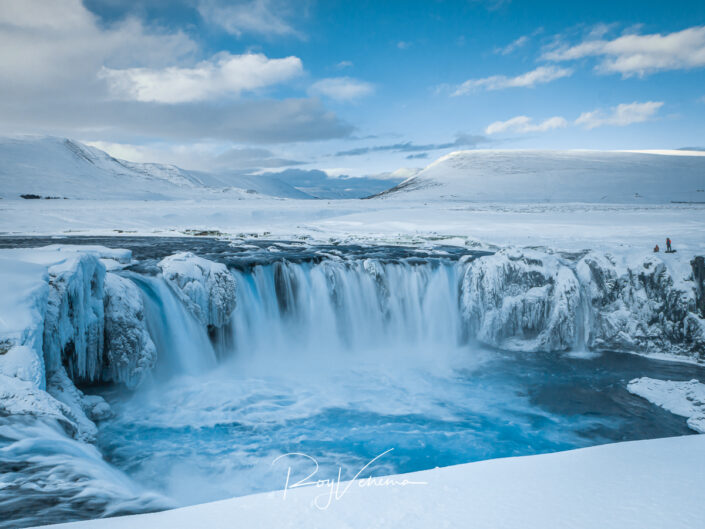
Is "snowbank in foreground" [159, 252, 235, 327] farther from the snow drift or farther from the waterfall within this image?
the snow drift

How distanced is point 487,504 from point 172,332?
28.9ft

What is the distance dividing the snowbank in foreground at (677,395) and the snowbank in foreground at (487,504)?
554 centimetres

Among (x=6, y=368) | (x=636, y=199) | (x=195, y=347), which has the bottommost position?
(x=195, y=347)

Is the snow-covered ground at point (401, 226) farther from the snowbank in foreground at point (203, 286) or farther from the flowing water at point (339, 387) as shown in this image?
the snowbank in foreground at point (203, 286)

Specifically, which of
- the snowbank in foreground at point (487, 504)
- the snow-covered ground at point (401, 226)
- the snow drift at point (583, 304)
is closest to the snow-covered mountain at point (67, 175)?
the snow-covered ground at point (401, 226)

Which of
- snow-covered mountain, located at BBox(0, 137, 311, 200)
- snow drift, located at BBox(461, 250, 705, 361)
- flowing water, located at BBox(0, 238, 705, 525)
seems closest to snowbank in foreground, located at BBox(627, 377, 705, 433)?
flowing water, located at BBox(0, 238, 705, 525)

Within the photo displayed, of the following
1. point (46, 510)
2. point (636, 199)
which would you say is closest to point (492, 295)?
point (46, 510)

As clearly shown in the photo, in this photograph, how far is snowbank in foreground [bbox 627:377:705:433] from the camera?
8398mm

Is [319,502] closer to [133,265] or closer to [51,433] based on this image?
[51,433]

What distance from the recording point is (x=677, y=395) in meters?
9.19

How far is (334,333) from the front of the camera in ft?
42.7

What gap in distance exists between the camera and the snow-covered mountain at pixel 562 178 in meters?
60.6

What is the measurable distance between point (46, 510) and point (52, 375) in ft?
14.2

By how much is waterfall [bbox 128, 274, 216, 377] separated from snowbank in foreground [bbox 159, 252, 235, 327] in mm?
202
